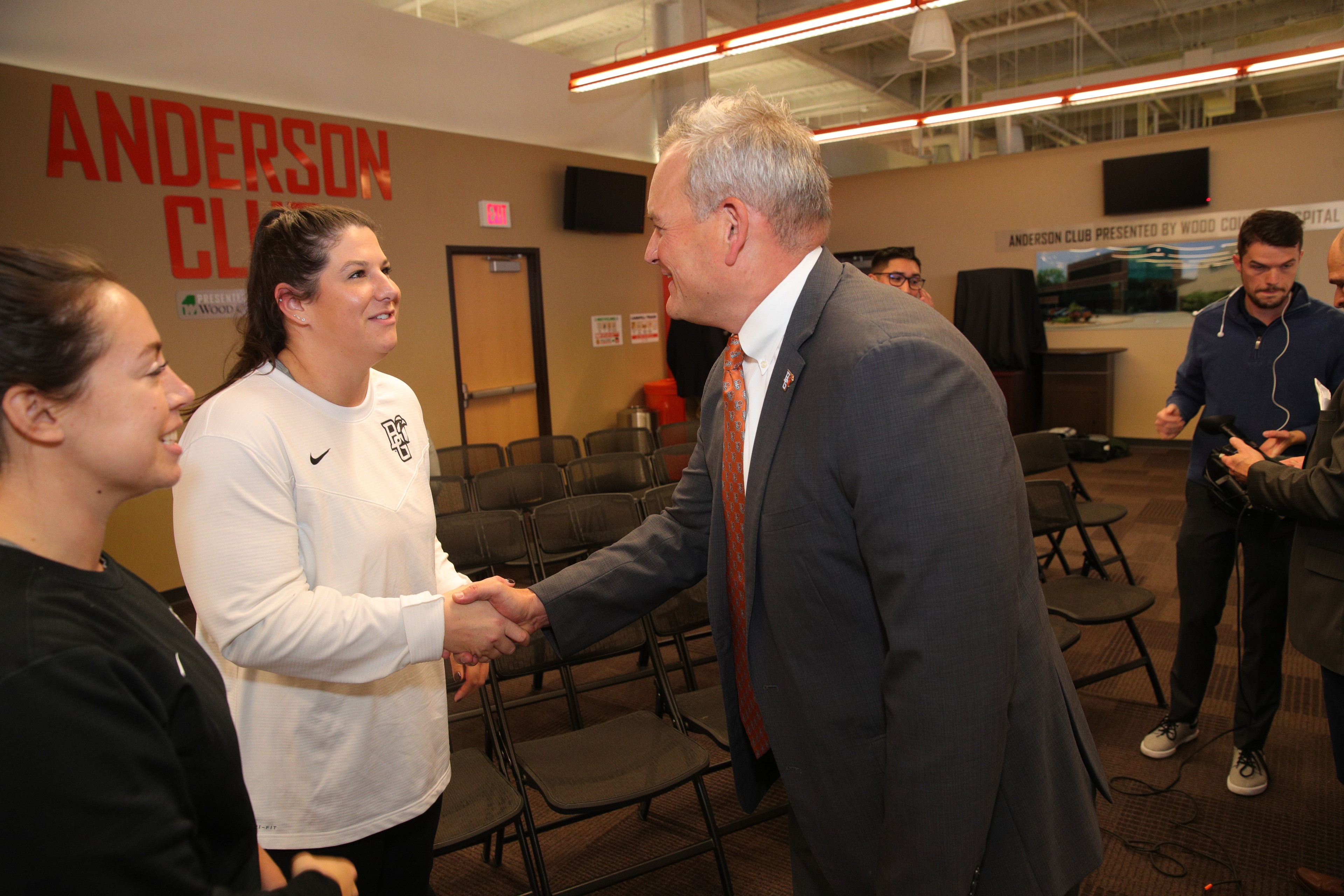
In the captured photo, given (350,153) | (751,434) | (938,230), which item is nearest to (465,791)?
(751,434)

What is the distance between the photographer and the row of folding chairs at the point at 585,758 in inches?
89.4

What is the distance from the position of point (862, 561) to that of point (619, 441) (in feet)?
16.7

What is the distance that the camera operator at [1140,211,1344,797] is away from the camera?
9.50 ft

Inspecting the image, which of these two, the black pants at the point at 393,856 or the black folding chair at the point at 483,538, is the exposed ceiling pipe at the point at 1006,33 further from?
the black pants at the point at 393,856

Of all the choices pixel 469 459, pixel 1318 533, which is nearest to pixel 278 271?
pixel 1318 533

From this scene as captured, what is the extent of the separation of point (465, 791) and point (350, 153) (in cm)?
556

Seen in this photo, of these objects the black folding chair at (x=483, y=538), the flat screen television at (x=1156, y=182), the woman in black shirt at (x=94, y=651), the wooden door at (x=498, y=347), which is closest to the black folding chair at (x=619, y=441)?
the wooden door at (x=498, y=347)

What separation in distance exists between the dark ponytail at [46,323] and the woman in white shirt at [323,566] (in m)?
0.50

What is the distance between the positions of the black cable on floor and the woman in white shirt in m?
2.28

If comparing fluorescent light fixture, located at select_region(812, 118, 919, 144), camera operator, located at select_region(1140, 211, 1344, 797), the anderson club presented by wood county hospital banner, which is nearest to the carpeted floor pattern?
camera operator, located at select_region(1140, 211, 1344, 797)

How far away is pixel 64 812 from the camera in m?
0.75

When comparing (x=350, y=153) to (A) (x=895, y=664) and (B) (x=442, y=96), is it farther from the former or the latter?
(A) (x=895, y=664)

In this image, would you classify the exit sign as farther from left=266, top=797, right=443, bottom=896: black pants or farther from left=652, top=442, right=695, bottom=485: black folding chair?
left=266, top=797, right=443, bottom=896: black pants

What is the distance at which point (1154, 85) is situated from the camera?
6637 mm
